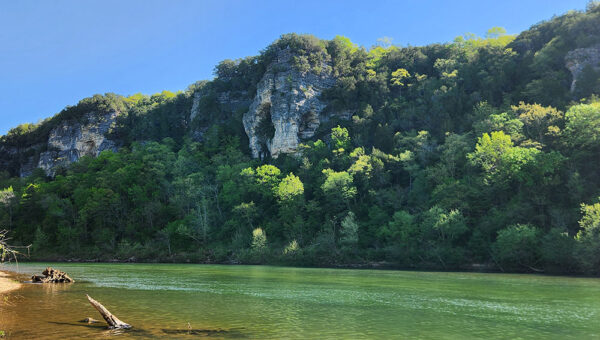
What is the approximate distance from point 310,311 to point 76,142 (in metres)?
94.5

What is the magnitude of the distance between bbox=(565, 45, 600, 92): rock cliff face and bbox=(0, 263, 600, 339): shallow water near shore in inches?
1506

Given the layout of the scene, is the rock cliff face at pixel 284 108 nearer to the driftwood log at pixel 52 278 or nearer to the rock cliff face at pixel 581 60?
the rock cliff face at pixel 581 60

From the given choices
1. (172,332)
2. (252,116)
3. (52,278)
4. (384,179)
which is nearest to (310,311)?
(172,332)

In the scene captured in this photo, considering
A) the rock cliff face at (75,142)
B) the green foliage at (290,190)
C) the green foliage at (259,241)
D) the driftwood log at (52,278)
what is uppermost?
the rock cliff face at (75,142)

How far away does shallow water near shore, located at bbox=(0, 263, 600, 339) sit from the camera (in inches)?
494

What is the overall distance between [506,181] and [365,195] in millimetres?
19691

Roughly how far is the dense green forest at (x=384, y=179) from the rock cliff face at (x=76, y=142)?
5239 mm

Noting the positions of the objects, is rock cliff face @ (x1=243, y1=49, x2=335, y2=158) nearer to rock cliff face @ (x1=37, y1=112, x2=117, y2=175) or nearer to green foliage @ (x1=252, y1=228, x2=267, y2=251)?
green foliage @ (x1=252, y1=228, x2=267, y2=251)

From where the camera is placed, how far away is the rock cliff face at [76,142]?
9300 centimetres

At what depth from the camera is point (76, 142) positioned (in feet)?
306

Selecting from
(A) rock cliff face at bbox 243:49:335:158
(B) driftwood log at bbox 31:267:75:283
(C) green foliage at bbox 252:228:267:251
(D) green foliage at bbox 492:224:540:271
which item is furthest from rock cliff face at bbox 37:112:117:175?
(D) green foliage at bbox 492:224:540:271

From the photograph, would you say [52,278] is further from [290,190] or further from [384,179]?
[384,179]

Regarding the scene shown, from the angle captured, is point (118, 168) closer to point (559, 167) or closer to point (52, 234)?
point (52, 234)

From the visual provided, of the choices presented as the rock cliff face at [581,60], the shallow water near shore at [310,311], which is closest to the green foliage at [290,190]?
the shallow water near shore at [310,311]
